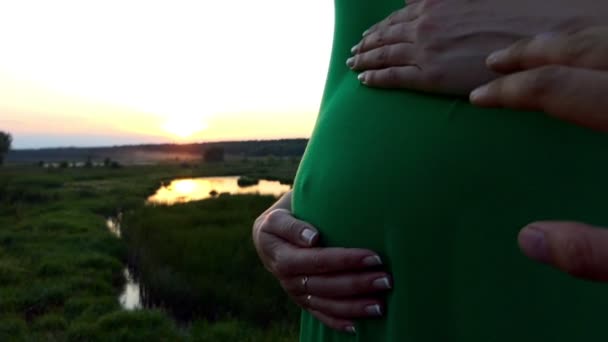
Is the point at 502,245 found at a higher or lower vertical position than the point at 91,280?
higher

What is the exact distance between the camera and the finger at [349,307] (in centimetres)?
97

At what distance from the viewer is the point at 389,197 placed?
976mm

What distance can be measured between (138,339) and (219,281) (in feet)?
5.77

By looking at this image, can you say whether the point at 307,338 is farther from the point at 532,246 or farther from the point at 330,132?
the point at 532,246

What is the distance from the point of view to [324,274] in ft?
3.40

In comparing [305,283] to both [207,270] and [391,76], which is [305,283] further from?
[207,270]

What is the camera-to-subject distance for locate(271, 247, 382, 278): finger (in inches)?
38.4

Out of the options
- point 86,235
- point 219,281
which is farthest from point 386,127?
point 86,235

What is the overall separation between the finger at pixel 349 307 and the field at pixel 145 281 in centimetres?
417

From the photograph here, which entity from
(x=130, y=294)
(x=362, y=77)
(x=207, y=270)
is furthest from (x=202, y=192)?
(x=362, y=77)

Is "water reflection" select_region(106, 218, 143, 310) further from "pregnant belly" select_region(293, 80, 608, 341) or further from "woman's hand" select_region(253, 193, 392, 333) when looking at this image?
"pregnant belly" select_region(293, 80, 608, 341)

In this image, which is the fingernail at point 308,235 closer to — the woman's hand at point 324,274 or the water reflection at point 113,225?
the woman's hand at point 324,274

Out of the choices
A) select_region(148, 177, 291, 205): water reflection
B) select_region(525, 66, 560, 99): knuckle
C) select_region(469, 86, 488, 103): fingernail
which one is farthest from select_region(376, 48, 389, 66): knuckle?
select_region(148, 177, 291, 205): water reflection

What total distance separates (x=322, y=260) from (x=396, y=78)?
0.36m
